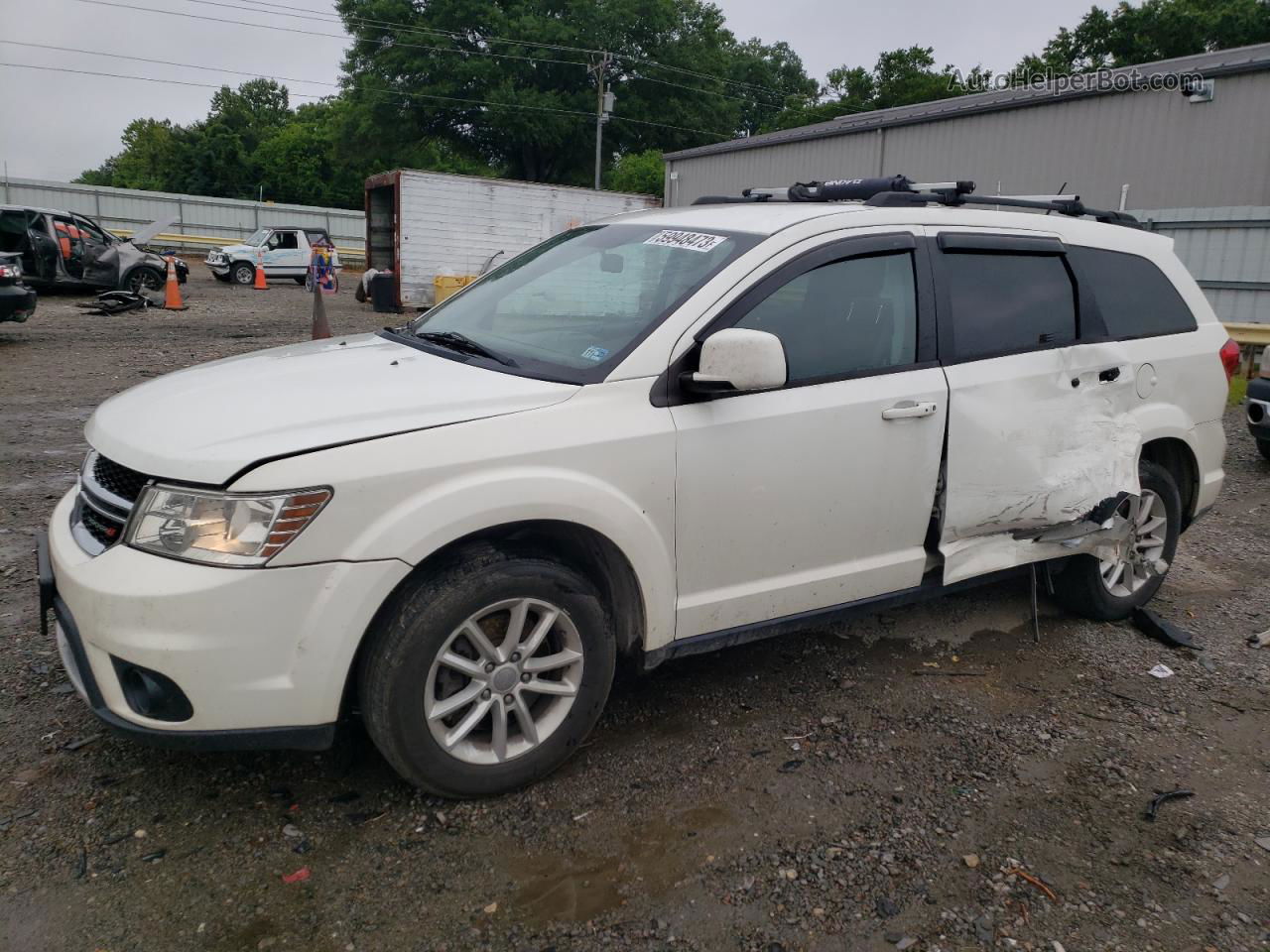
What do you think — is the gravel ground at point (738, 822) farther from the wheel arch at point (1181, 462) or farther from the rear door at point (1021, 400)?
the wheel arch at point (1181, 462)

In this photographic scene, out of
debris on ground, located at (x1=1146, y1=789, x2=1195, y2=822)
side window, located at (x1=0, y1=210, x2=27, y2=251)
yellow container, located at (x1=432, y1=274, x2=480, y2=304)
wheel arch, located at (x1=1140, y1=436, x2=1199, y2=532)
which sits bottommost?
debris on ground, located at (x1=1146, y1=789, x2=1195, y2=822)

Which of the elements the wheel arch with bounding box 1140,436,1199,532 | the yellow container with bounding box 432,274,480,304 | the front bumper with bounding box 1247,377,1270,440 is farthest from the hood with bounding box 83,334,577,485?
the yellow container with bounding box 432,274,480,304

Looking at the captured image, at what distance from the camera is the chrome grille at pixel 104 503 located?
2.69m

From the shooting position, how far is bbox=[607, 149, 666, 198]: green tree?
134 ft

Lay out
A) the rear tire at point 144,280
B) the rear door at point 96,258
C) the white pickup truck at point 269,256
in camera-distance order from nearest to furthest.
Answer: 1. the rear door at point 96,258
2. the rear tire at point 144,280
3. the white pickup truck at point 269,256

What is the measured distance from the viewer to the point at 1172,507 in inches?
181

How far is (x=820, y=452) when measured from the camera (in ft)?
10.9

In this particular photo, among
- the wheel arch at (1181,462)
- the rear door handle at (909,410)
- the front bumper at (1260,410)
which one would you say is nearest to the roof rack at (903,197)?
the rear door handle at (909,410)

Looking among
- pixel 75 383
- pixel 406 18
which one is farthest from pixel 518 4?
pixel 75 383

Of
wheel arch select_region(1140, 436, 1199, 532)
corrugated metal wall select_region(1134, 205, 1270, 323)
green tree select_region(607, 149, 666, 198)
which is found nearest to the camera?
wheel arch select_region(1140, 436, 1199, 532)

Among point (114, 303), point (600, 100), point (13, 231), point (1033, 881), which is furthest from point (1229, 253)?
point (600, 100)

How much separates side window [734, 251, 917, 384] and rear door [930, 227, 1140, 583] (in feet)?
0.61

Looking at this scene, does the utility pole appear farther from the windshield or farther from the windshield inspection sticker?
the windshield inspection sticker

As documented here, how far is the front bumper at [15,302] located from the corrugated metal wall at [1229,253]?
14.7 metres
